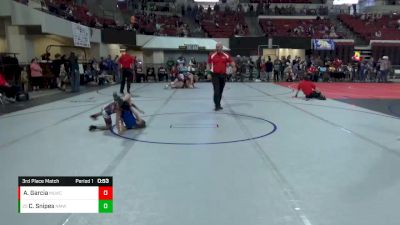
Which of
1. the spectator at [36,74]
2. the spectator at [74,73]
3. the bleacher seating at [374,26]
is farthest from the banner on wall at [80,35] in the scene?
the bleacher seating at [374,26]

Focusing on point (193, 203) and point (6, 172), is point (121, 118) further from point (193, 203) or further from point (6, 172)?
point (193, 203)

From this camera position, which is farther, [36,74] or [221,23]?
[221,23]

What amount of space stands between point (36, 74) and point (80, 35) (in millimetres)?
4603

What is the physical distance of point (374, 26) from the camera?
108 ft

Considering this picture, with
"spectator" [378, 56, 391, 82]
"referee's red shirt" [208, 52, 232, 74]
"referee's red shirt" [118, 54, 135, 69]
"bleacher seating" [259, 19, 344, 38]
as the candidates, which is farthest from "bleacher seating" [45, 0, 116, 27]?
"spectator" [378, 56, 391, 82]

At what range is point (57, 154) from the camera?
5.21 metres

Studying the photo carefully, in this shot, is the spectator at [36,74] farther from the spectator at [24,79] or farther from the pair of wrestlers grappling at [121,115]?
the pair of wrestlers grappling at [121,115]

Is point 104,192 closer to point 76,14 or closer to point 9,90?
point 9,90

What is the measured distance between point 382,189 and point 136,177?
2546mm

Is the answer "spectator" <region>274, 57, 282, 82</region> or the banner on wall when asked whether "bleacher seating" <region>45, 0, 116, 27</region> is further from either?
"spectator" <region>274, 57, 282, 82</region>

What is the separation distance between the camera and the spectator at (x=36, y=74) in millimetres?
15200
